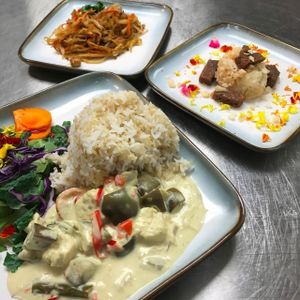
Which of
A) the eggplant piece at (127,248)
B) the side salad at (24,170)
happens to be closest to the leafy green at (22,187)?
the side salad at (24,170)

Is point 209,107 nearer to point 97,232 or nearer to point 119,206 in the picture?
point 119,206

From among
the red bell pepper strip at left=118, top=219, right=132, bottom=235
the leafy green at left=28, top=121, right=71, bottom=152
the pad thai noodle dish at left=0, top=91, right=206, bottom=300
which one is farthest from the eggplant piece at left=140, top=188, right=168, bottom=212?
the leafy green at left=28, top=121, right=71, bottom=152

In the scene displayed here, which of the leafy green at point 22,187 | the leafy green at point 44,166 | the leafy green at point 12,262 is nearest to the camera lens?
the leafy green at point 12,262

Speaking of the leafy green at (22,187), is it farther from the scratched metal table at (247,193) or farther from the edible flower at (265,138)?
the edible flower at (265,138)

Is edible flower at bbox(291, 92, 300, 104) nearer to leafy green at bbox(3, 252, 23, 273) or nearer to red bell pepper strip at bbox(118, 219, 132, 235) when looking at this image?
red bell pepper strip at bbox(118, 219, 132, 235)

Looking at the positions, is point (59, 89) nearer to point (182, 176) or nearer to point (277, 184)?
point (182, 176)

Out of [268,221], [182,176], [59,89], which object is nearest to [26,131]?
[59,89]

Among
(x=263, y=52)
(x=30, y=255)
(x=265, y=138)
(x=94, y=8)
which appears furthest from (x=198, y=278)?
(x=94, y=8)

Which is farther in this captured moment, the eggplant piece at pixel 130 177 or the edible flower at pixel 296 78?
the edible flower at pixel 296 78
